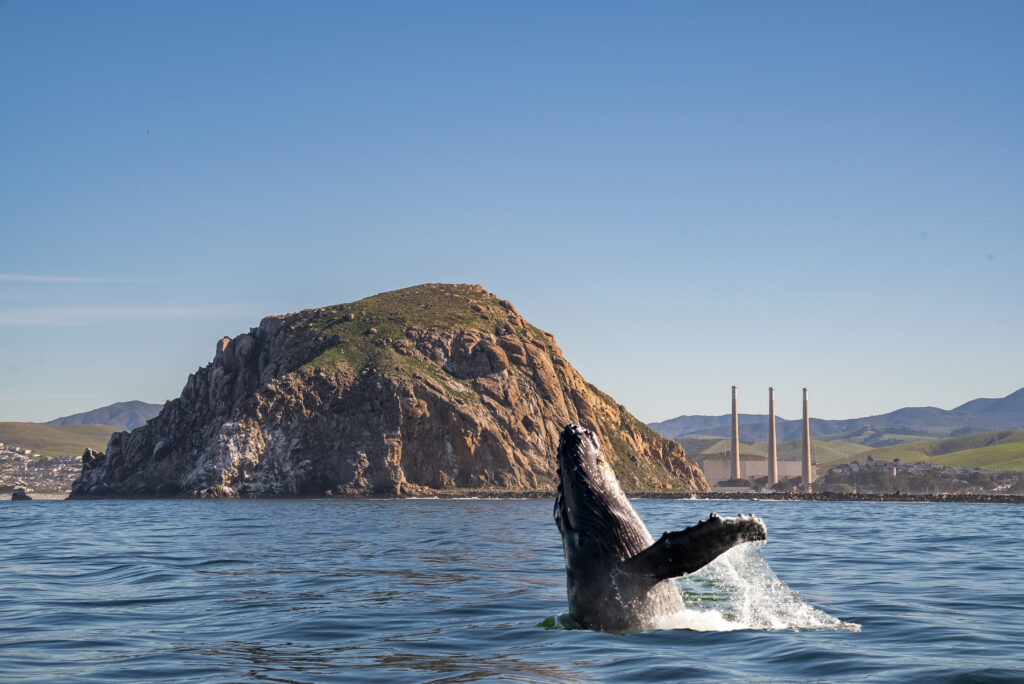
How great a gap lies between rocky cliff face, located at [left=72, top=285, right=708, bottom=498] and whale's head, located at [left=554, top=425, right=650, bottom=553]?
474 feet

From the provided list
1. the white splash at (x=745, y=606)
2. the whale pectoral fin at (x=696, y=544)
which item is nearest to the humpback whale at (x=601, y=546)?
the whale pectoral fin at (x=696, y=544)

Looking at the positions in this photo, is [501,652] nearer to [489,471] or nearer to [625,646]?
[625,646]

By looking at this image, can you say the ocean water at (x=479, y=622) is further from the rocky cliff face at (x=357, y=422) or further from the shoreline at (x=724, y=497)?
the rocky cliff face at (x=357, y=422)

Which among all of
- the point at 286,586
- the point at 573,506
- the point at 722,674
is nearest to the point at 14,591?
the point at 286,586

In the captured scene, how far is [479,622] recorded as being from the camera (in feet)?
49.8

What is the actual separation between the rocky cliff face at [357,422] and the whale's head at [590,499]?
474ft

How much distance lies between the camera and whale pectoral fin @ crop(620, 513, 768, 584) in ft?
30.3

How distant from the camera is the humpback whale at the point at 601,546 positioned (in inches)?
452

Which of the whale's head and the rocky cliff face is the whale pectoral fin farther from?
the rocky cliff face

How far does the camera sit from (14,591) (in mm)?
20250

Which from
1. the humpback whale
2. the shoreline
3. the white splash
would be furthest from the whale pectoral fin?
the shoreline

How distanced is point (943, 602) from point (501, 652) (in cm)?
968

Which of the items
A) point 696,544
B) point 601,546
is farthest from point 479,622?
point 696,544

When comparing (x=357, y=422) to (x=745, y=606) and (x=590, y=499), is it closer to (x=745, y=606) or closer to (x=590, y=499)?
(x=745, y=606)
